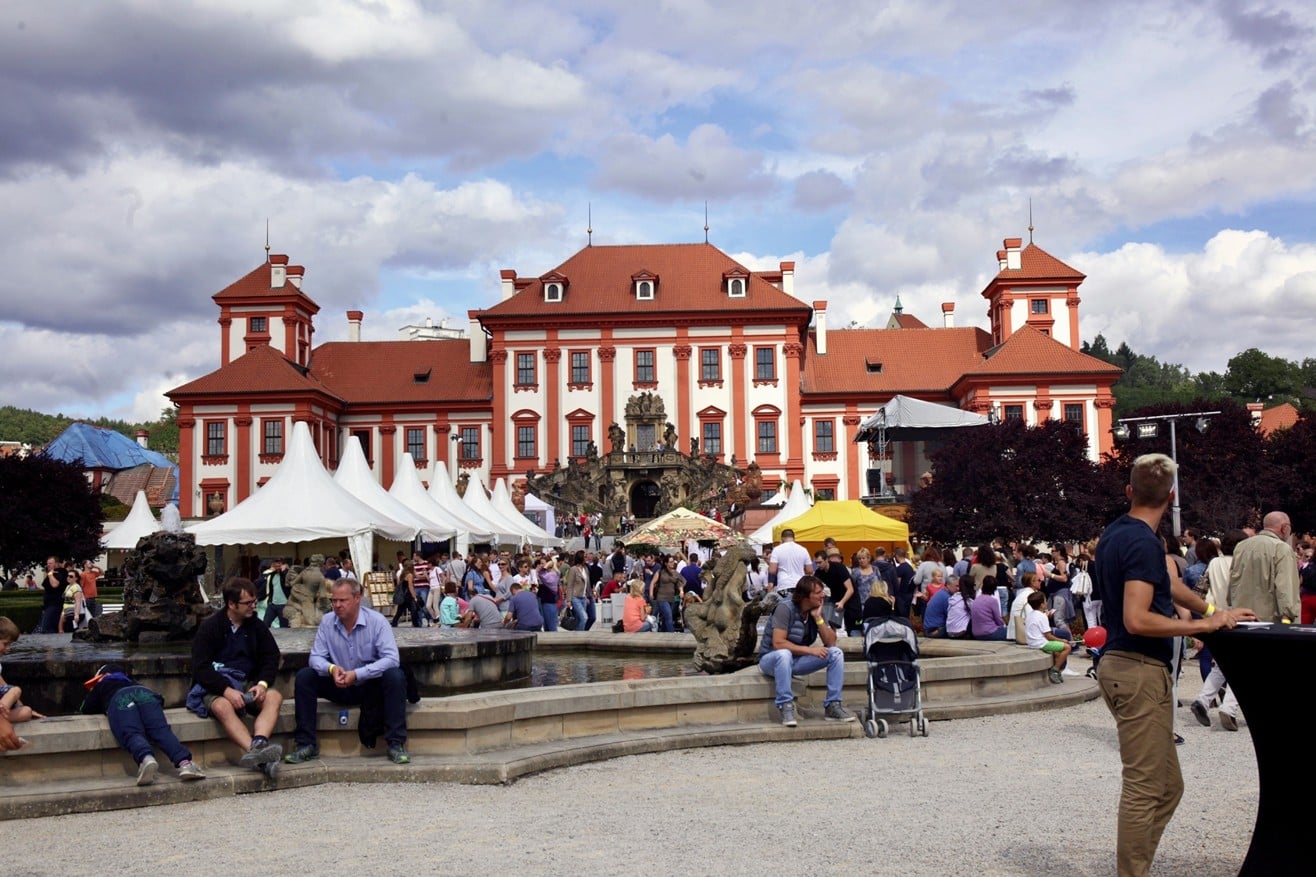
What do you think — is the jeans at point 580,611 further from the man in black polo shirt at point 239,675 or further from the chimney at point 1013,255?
the chimney at point 1013,255

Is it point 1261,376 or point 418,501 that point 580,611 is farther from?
point 1261,376

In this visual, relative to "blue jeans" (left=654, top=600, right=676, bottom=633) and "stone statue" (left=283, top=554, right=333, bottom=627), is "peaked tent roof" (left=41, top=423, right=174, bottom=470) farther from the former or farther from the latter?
"stone statue" (left=283, top=554, right=333, bottom=627)

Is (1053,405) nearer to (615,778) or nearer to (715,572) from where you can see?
(715,572)

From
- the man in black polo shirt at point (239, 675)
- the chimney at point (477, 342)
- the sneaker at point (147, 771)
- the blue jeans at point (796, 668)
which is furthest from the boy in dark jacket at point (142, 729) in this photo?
the chimney at point (477, 342)

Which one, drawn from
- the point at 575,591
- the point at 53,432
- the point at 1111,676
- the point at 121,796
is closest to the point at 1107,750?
the point at 1111,676

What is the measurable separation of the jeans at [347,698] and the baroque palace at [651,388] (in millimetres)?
48334

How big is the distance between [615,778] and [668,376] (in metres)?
52.9

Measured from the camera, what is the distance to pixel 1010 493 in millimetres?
43812

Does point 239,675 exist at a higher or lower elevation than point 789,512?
lower

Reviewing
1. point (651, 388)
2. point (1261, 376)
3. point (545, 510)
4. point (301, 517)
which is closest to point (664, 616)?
point (301, 517)

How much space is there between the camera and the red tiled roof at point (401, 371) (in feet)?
218

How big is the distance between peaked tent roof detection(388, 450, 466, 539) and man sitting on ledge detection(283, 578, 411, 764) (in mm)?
20793

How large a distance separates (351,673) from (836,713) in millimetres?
4191

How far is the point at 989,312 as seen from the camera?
69.4 meters
